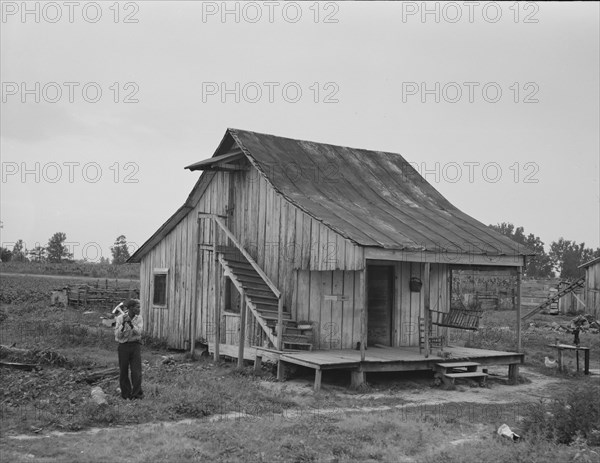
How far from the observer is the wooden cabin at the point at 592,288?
3812 cm

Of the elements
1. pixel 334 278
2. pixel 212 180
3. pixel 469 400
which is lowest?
pixel 469 400

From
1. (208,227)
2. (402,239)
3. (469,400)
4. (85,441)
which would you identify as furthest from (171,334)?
(85,441)

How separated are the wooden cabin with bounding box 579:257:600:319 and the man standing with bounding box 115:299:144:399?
30.4m

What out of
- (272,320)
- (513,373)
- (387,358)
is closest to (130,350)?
(272,320)

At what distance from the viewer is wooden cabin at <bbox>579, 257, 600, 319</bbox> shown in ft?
125

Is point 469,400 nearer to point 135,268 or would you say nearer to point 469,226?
point 469,226

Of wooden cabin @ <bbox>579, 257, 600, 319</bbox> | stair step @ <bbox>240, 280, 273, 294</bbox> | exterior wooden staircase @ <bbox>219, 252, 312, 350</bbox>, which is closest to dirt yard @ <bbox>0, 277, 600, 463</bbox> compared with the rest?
exterior wooden staircase @ <bbox>219, 252, 312, 350</bbox>

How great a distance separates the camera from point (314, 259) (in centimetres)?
1659

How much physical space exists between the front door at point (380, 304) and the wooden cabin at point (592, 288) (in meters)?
22.5

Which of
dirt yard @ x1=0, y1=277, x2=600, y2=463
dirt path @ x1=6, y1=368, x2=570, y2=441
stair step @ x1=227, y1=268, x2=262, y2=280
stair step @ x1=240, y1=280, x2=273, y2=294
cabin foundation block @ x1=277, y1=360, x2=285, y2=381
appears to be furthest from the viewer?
stair step @ x1=227, y1=268, x2=262, y2=280

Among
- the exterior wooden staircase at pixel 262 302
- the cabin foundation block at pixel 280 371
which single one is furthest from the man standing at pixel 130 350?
the exterior wooden staircase at pixel 262 302

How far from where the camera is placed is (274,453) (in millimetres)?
9391

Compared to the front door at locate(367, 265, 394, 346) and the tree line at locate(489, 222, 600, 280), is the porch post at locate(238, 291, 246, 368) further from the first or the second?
the tree line at locate(489, 222, 600, 280)

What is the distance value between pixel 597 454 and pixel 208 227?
13.1 metres
